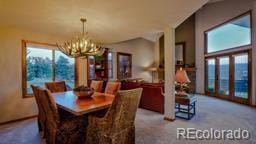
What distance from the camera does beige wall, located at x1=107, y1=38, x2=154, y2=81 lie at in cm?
705

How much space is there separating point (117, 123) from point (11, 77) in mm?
3329

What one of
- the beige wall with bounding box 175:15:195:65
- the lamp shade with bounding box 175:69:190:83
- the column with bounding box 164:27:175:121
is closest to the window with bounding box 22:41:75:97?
Answer: the column with bounding box 164:27:175:121

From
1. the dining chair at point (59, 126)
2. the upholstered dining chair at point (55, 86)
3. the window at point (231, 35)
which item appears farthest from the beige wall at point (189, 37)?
the dining chair at point (59, 126)

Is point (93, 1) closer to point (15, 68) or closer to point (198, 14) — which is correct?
point (15, 68)

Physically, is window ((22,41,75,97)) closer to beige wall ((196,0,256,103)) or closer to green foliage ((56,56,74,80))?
green foliage ((56,56,74,80))

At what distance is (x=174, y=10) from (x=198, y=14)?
18.6 feet

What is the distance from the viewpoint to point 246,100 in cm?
531

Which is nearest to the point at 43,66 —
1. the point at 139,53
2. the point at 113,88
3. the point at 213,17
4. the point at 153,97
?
the point at 113,88

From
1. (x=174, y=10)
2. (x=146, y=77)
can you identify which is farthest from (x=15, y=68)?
(x=146, y=77)

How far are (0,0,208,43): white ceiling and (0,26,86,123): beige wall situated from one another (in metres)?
0.33

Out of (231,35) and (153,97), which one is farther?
(231,35)

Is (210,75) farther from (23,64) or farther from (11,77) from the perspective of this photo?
(11,77)

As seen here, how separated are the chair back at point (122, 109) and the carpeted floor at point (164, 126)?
78 centimetres

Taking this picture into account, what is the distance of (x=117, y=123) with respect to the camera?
79.8 inches
